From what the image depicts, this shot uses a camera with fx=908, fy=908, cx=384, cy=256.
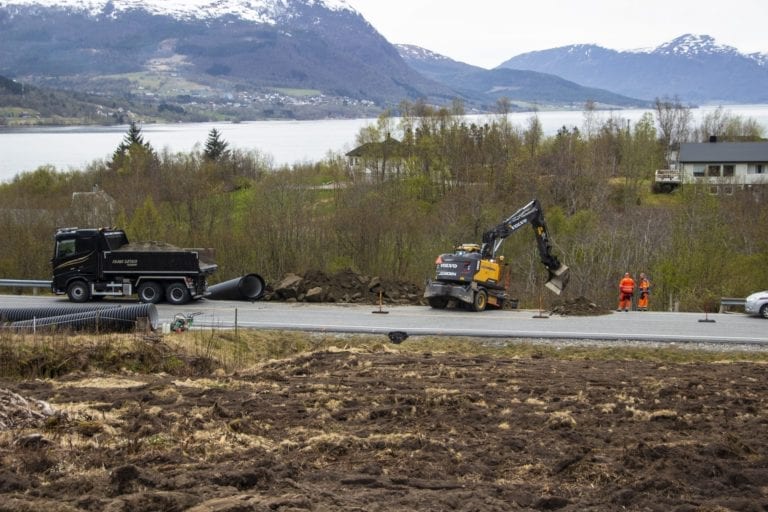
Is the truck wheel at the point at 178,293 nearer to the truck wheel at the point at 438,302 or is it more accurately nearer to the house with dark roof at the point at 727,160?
the truck wheel at the point at 438,302

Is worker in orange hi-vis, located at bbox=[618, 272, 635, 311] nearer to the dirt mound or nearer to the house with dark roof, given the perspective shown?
the dirt mound

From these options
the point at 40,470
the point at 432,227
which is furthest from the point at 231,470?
the point at 432,227

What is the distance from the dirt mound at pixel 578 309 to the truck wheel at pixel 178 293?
1303 centimetres

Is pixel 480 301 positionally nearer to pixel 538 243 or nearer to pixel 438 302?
pixel 438 302

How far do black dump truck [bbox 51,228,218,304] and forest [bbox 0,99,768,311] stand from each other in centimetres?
1118

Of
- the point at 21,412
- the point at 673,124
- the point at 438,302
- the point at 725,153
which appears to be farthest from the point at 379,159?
the point at 21,412

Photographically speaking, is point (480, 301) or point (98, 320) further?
point (480, 301)

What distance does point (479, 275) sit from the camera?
3117 centimetres

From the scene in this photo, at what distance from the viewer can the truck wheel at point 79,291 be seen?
109 feet

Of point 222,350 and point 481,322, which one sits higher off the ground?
point 481,322

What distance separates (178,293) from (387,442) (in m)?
20.5

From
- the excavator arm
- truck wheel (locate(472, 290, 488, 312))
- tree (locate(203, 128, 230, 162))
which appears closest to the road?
truck wheel (locate(472, 290, 488, 312))

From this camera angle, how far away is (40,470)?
40.0 feet

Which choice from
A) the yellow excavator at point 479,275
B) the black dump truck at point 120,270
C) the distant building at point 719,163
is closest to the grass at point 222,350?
the yellow excavator at point 479,275
